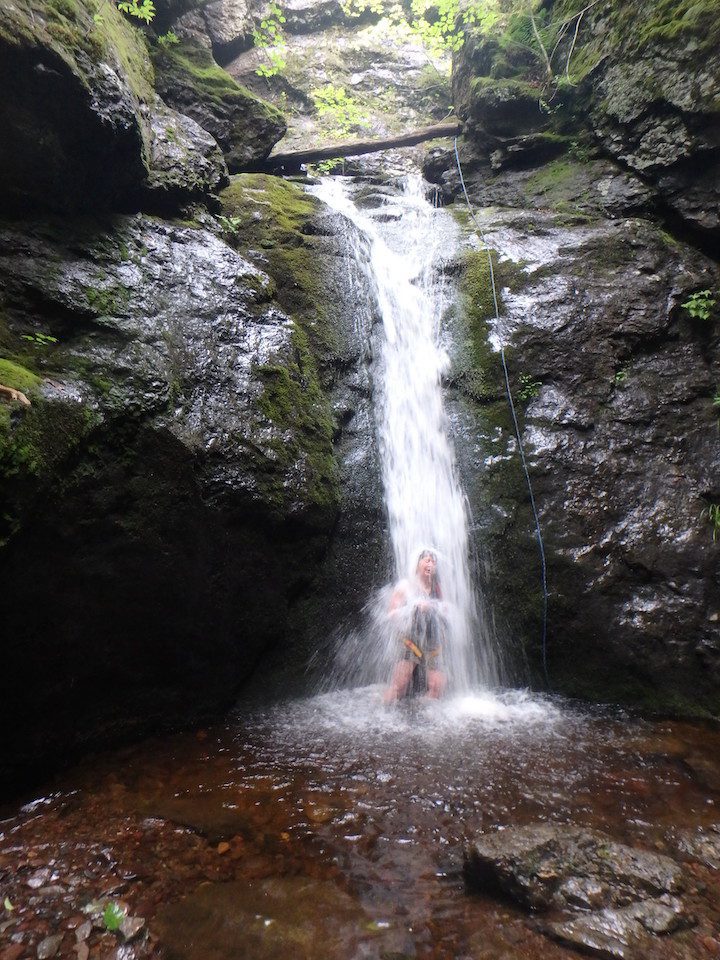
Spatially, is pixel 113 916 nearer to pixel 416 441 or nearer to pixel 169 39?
pixel 416 441

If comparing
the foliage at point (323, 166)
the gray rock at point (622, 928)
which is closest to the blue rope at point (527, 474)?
the gray rock at point (622, 928)

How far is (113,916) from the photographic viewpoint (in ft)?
6.95

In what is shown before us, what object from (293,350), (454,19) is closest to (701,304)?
(293,350)

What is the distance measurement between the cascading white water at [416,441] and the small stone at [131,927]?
2353mm

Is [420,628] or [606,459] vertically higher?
[606,459]

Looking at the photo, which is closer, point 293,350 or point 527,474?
point 293,350

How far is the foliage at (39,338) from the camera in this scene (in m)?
3.36

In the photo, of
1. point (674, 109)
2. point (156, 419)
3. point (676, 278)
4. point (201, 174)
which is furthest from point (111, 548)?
point (674, 109)

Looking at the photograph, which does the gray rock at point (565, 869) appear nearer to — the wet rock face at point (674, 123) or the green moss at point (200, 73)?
the wet rock face at point (674, 123)

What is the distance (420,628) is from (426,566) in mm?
529

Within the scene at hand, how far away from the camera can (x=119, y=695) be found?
351cm

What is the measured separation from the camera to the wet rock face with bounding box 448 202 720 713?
13.9ft

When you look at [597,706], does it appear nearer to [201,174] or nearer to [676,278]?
[676,278]

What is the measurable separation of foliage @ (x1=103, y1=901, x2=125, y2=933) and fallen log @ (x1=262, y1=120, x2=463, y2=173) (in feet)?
28.8
